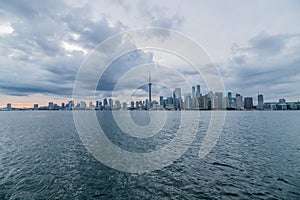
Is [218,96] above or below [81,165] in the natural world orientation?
above

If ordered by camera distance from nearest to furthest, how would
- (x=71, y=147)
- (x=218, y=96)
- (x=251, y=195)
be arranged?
(x=251, y=195) < (x=71, y=147) < (x=218, y=96)

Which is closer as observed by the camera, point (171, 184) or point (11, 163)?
point (171, 184)

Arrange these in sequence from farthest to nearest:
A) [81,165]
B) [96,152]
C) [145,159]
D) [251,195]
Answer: [96,152] < [145,159] < [81,165] < [251,195]

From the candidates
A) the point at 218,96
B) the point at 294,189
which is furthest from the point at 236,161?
the point at 218,96

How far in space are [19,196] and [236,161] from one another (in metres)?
22.3

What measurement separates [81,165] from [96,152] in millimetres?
5221

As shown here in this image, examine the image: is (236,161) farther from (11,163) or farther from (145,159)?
(11,163)

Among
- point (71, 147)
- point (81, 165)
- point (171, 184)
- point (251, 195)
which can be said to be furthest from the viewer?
point (71, 147)

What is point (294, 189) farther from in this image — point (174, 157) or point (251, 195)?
point (174, 157)

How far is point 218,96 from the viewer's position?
148 meters

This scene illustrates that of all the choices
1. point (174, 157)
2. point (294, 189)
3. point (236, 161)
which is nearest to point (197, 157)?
point (174, 157)

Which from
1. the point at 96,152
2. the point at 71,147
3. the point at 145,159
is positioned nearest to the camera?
the point at 145,159

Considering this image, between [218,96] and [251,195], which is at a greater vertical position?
[218,96]

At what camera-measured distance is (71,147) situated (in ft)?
89.1
